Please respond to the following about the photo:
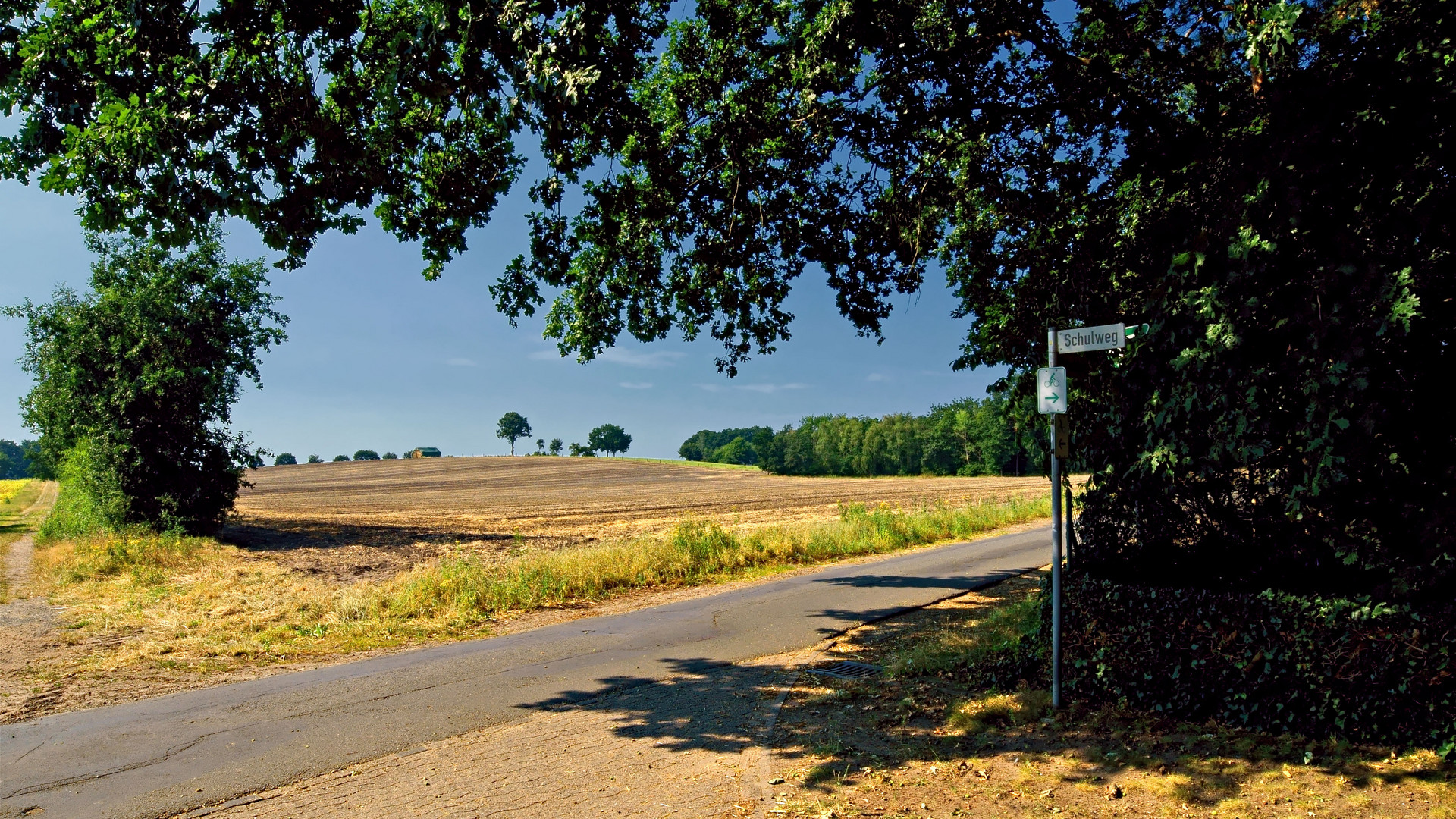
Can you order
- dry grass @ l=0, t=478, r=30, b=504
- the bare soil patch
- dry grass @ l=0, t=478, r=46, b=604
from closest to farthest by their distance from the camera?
the bare soil patch
dry grass @ l=0, t=478, r=46, b=604
dry grass @ l=0, t=478, r=30, b=504

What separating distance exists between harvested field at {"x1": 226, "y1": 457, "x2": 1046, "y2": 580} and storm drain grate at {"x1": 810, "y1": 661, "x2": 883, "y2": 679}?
12.1 metres

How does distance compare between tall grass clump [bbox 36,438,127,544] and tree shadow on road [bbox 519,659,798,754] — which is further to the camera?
tall grass clump [bbox 36,438,127,544]

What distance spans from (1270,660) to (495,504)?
144 ft

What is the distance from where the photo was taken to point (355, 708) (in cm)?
620

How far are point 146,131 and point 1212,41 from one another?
958 centimetres

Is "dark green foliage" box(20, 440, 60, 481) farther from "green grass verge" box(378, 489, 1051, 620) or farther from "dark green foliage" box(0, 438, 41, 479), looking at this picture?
"dark green foliage" box(0, 438, 41, 479)

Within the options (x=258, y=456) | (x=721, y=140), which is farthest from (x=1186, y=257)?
(x=258, y=456)

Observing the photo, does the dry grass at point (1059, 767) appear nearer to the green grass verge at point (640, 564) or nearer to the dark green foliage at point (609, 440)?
the green grass verge at point (640, 564)

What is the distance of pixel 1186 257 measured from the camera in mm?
4840

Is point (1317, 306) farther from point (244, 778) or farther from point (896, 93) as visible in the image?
point (244, 778)

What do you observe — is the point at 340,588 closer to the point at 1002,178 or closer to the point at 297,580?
the point at 297,580

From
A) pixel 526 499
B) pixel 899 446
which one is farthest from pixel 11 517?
pixel 899 446

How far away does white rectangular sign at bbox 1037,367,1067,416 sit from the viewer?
5.25 meters

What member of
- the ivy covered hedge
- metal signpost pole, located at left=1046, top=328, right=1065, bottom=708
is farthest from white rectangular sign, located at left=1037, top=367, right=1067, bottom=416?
the ivy covered hedge
